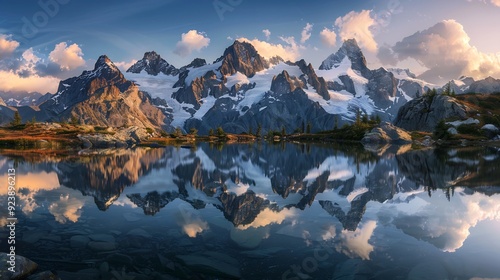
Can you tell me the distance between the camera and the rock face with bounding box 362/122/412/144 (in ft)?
569

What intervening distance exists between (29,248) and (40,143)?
135 m

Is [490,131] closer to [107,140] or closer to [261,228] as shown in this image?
[261,228]

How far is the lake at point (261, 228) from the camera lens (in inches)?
666

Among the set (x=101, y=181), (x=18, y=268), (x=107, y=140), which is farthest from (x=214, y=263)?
(x=107, y=140)

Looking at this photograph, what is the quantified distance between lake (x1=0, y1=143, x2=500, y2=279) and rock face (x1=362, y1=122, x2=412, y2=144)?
451 ft

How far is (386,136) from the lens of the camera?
17975 cm

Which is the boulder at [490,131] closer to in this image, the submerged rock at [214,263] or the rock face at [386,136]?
the rock face at [386,136]

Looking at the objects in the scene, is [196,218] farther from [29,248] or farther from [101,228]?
[29,248]

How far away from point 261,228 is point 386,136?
173287mm

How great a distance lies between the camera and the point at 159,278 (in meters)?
15.6

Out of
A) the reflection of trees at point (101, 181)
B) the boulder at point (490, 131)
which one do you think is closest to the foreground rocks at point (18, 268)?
the reflection of trees at point (101, 181)

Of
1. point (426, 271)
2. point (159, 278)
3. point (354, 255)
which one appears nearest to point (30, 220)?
point (159, 278)

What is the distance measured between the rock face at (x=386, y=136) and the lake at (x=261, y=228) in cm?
13732

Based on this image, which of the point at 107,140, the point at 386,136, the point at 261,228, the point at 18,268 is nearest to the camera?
the point at 18,268
